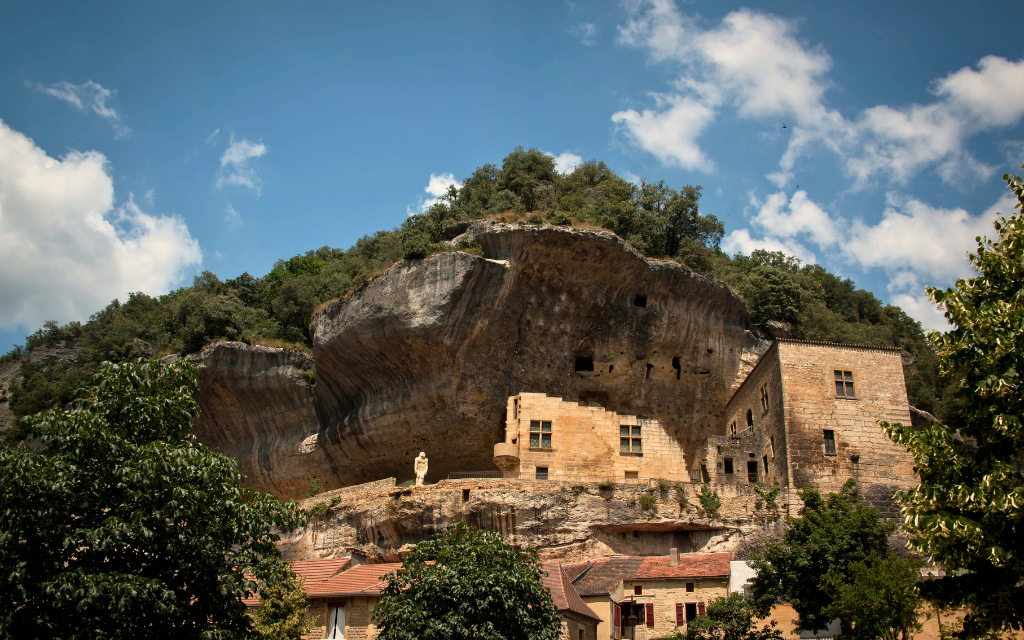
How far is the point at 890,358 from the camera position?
106ft

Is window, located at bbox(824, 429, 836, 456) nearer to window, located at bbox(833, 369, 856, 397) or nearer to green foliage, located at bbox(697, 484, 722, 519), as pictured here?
window, located at bbox(833, 369, 856, 397)

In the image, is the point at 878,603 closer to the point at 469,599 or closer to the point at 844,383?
the point at 469,599

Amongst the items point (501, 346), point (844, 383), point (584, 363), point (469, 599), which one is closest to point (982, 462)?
point (469, 599)

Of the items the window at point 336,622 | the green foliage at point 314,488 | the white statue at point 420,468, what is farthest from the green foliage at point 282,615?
the green foliage at point 314,488

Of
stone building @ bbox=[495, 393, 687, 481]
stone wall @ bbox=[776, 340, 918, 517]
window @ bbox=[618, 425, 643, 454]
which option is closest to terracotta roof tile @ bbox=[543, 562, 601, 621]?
stone building @ bbox=[495, 393, 687, 481]

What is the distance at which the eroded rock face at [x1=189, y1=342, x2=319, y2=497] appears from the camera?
3809 centimetres

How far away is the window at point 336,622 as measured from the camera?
2267 centimetres

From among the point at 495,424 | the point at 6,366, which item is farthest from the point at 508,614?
the point at 6,366

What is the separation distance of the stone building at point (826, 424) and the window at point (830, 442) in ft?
0.12

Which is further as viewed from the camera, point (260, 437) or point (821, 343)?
point (260, 437)

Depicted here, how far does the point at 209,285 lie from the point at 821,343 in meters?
39.8

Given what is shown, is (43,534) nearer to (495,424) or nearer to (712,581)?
(712,581)

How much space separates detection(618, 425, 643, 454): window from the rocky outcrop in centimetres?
269

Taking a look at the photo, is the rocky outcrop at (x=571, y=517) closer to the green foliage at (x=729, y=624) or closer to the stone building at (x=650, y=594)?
the stone building at (x=650, y=594)
